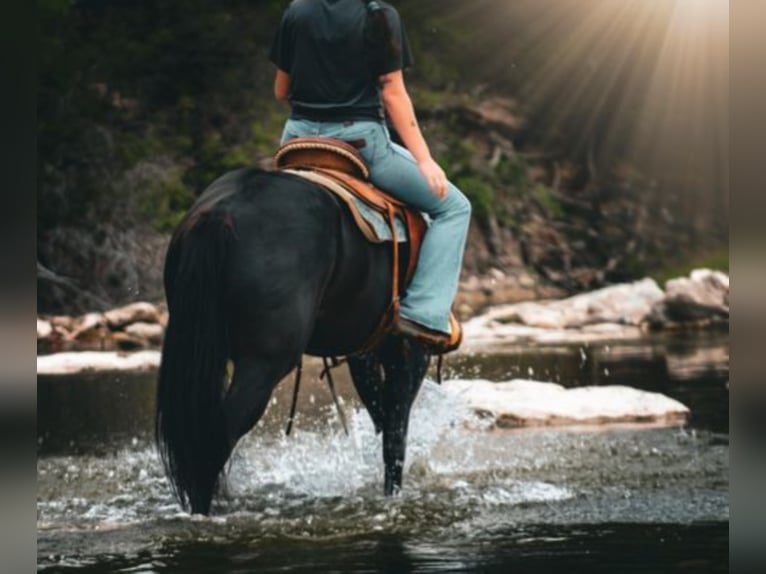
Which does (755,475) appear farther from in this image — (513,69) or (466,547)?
(513,69)

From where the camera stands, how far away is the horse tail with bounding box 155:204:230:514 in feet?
13.8

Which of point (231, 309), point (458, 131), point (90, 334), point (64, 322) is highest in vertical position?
point (458, 131)

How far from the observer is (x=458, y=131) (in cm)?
2083

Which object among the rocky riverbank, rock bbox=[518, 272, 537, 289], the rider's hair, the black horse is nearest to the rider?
the rider's hair

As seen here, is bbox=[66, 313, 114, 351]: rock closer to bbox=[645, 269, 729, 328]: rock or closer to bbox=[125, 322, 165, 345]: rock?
bbox=[125, 322, 165, 345]: rock

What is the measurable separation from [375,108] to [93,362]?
686cm

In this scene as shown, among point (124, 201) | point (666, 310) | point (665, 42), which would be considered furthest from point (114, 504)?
point (665, 42)

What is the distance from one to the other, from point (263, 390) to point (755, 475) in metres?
2.22

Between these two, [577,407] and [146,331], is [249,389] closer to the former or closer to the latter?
[577,407]

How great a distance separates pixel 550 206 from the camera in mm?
20234

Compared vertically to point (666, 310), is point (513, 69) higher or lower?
higher

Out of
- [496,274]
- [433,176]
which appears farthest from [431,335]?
[496,274]

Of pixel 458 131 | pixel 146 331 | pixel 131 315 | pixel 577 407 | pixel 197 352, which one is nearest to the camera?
pixel 197 352

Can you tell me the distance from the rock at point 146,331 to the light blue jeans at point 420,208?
8957 mm
